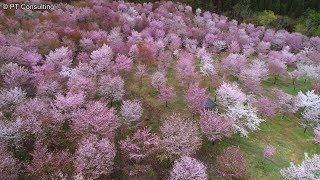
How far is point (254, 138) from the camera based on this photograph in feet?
173

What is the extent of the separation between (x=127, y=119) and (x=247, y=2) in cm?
8010

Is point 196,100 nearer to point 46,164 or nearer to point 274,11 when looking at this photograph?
point 46,164

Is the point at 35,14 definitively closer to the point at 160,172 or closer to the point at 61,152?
→ the point at 61,152

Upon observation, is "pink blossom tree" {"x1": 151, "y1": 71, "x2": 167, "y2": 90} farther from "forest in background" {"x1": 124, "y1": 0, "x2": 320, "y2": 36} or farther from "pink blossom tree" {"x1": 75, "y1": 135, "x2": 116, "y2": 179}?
"forest in background" {"x1": 124, "y1": 0, "x2": 320, "y2": 36}

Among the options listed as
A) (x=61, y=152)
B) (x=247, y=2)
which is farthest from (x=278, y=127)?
(x=247, y=2)

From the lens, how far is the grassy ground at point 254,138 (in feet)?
154

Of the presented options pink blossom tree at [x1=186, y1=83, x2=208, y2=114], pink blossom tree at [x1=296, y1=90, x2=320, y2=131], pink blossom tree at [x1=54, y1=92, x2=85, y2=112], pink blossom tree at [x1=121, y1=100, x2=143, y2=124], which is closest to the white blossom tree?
pink blossom tree at [x1=296, y1=90, x2=320, y2=131]

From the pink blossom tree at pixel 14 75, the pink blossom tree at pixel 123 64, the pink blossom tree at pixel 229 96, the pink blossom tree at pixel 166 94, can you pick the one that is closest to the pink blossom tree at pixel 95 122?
the pink blossom tree at pixel 166 94

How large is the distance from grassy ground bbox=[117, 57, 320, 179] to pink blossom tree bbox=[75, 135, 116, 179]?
22.1 ft

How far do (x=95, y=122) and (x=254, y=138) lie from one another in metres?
25.1

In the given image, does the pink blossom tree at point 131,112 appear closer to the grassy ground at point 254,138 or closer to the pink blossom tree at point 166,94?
the grassy ground at point 254,138

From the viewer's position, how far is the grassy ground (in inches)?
1850

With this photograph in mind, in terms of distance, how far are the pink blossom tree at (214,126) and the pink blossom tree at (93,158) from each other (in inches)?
545

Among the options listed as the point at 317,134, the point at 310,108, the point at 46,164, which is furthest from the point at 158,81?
the point at 310,108
